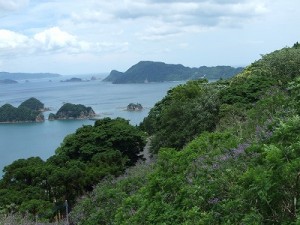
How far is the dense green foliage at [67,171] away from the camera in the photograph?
1506 cm

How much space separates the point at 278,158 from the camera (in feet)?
12.3

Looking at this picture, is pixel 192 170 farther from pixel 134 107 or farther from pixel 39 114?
pixel 39 114

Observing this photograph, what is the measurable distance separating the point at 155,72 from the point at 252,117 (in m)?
172

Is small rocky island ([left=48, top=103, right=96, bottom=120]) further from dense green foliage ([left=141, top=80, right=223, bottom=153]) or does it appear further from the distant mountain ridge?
the distant mountain ridge

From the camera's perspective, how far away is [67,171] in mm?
16641

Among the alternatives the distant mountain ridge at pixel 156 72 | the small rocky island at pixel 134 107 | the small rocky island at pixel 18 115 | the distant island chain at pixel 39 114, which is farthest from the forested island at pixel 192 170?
the distant mountain ridge at pixel 156 72

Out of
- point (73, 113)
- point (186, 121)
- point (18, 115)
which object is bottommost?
point (18, 115)

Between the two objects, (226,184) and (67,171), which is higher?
(226,184)

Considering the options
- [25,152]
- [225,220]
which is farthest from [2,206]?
[25,152]

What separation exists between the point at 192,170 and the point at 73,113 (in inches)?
3262

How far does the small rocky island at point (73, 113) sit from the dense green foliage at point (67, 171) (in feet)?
212

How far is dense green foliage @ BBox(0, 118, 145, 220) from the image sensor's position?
1506 centimetres

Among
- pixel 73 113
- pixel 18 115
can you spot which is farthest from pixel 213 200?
→ pixel 18 115

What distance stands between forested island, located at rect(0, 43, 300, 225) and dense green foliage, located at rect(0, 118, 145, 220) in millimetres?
44
